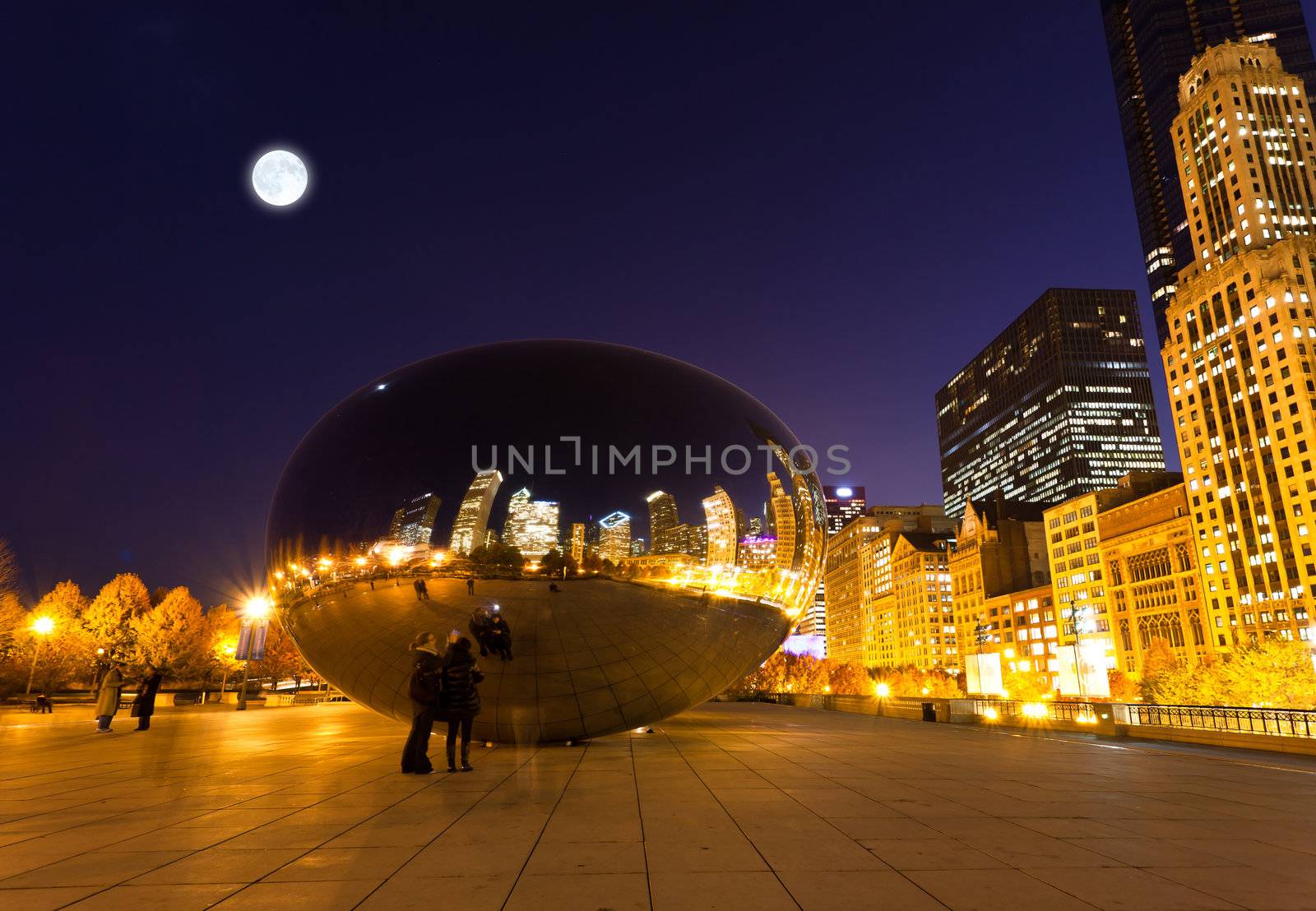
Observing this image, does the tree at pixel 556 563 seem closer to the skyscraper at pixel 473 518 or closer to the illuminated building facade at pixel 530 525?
the illuminated building facade at pixel 530 525

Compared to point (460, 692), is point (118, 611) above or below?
above

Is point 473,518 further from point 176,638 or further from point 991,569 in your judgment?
point 991,569

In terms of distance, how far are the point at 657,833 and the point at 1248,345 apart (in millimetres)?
128604

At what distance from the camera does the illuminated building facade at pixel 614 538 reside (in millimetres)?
6953

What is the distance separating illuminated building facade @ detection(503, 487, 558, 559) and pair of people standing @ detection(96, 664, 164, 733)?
50.1 feet

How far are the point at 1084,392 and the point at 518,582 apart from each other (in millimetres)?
224645

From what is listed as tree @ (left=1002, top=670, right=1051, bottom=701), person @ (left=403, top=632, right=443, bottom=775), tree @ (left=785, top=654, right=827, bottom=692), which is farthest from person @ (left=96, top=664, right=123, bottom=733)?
tree @ (left=1002, top=670, right=1051, bottom=701)

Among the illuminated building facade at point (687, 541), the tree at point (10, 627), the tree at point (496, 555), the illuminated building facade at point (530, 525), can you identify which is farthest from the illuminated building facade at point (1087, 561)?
the tree at point (496, 555)

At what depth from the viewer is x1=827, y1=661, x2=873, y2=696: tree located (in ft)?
425

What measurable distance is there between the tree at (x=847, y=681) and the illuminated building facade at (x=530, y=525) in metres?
131

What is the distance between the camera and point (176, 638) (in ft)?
189

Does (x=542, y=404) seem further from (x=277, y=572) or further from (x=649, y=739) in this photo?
(x=649, y=739)

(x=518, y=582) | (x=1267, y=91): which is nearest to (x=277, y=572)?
(x=518, y=582)

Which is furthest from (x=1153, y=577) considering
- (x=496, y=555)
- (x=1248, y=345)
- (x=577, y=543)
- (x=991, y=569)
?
(x=496, y=555)
